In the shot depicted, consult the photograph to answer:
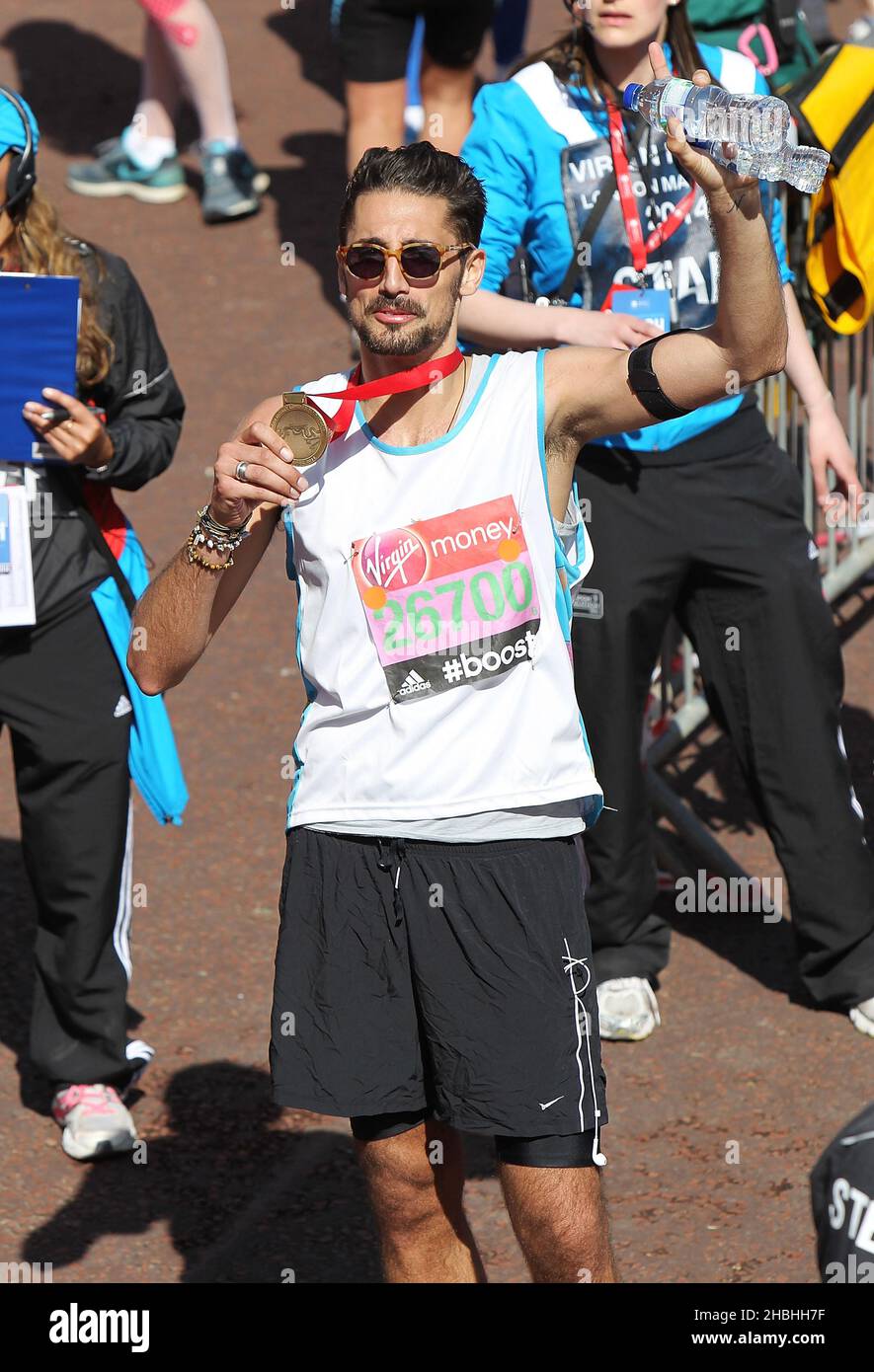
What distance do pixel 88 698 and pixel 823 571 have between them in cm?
279

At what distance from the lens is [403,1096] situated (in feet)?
10.9

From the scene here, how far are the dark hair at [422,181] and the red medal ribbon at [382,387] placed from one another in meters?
0.21

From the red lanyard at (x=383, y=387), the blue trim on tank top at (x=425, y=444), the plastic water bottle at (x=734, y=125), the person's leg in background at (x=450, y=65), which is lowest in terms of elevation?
the blue trim on tank top at (x=425, y=444)

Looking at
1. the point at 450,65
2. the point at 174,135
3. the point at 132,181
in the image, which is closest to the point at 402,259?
the point at 450,65

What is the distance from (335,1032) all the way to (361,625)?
69 centimetres

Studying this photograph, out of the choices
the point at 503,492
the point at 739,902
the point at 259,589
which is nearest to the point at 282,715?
the point at 259,589

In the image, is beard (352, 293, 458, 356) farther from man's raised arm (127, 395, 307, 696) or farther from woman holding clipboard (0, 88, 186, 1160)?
woman holding clipboard (0, 88, 186, 1160)

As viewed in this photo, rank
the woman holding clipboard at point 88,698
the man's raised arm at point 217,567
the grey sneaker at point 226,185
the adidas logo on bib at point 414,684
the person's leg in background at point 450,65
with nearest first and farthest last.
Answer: the man's raised arm at point 217,567 → the adidas logo on bib at point 414,684 → the woman holding clipboard at point 88,698 → the person's leg in background at point 450,65 → the grey sneaker at point 226,185

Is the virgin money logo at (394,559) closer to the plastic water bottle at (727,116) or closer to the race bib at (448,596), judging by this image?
the race bib at (448,596)

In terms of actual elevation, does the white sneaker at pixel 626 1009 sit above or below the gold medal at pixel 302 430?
below

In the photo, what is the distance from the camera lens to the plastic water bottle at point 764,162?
2.90 meters

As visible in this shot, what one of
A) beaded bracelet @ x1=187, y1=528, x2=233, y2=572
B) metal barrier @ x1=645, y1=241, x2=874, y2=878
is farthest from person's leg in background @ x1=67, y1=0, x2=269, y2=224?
beaded bracelet @ x1=187, y1=528, x2=233, y2=572

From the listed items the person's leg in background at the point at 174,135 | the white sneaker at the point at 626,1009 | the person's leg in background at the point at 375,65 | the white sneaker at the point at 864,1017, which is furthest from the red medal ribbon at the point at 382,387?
the person's leg in background at the point at 174,135
